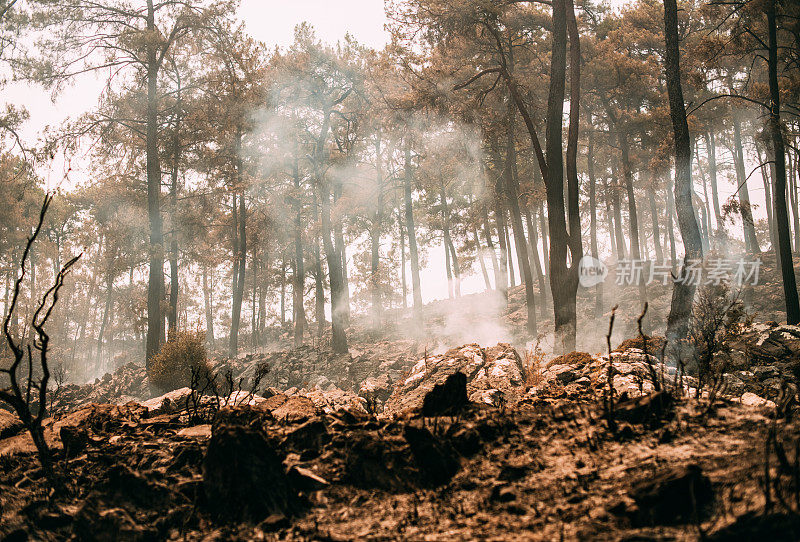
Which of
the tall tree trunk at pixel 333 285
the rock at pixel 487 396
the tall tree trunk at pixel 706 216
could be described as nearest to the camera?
the rock at pixel 487 396

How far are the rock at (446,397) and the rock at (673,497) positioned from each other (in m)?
1.47

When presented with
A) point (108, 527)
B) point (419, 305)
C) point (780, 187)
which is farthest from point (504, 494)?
point (419, 305)

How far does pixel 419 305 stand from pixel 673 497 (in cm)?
1995

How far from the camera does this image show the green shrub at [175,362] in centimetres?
1282

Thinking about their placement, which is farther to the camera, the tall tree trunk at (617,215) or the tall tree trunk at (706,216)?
the tall tree trunk at (706,216)

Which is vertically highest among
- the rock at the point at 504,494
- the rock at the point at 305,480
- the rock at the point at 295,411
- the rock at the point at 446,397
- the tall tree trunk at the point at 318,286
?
the tall tree trunk at the point at 318,286

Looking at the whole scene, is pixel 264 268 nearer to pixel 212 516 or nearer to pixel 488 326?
pixel 488 326

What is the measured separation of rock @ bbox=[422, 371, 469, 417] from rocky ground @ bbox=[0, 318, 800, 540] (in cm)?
1

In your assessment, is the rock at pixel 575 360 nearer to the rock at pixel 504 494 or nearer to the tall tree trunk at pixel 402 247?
the rock at pixel 504 494

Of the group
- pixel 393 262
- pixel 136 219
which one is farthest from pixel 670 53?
pixel 393 262

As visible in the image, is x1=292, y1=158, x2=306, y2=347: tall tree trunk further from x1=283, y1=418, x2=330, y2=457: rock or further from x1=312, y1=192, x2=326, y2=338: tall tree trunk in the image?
x1=283, y1=418, x2=330, y2=457: rock

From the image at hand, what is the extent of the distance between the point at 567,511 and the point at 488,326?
59.3ft

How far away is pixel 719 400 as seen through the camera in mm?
3131

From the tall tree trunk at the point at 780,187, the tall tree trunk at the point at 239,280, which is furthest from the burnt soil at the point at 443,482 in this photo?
the tall tree trunk at the point at 239,280
